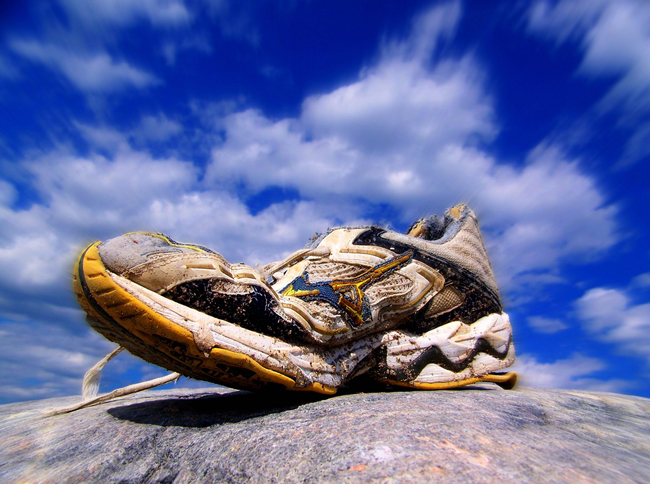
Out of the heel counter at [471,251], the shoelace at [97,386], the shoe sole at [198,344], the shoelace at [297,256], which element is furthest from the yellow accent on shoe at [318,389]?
the heel counter at [471,251]

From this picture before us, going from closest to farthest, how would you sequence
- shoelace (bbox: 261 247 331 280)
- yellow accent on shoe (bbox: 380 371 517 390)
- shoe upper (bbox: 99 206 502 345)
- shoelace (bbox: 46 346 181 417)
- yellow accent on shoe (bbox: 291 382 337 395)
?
1. shoe upper (bbox: 99 206 502 345)
2. yellow accent on shoe (bbox: 291 382 337 395)
3. shoelace (bbox: 46 346 181 417)
4. yellow accent on shoe (bbox: 380 371 517 390)
5. shoelace (bbox: 261 247 331 280)

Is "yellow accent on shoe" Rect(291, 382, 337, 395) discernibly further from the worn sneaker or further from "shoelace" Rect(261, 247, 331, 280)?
"shoelace" Rect(261, 247, 331, 280)

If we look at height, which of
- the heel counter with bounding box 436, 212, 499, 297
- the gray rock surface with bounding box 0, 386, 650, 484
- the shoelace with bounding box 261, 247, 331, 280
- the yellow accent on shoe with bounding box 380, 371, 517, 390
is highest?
the heel counter with bounding box 436, 212, 499, 297

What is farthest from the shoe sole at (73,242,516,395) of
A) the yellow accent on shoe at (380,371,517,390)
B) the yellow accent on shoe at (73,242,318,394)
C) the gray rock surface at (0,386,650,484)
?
the yellow accent on shoe at (380,371,517,390)

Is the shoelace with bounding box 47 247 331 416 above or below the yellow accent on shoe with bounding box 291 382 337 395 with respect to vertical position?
below

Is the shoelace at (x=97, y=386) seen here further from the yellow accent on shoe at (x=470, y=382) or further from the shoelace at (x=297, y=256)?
the yellow accent on shoe at (x=470, y=382)

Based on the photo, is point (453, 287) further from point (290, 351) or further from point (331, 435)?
point (331, 435)
